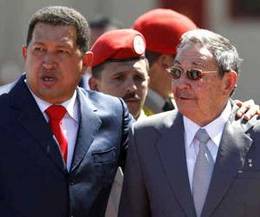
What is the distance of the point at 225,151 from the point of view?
14.7 ft


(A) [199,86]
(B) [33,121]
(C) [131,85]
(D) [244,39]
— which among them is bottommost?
(D) [244,39]

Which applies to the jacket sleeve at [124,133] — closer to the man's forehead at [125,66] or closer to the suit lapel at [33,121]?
the suit lapel at [33,121]

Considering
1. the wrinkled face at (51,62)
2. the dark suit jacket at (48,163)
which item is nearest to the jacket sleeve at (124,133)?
the dark suit jacket at (48,163)

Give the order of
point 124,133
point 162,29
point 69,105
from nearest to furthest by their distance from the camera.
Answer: point 69,105 < point 124,133 < point 162,29

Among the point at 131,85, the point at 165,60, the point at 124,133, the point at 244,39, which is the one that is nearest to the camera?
the point at 124,133

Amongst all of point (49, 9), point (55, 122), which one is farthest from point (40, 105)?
point (49, 9)

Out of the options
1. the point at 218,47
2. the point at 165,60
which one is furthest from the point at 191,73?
the point at 165,60

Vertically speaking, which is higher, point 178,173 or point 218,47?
point 218,47

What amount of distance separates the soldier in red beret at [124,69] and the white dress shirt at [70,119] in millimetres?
761

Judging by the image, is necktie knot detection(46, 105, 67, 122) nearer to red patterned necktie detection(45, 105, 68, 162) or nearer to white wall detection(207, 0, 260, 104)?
red patterned necktie detection(45, 105, 68, 162)

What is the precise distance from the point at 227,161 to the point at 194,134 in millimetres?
193

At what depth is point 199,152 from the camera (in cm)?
447

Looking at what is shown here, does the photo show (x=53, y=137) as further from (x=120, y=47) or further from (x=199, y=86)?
(x=120, y=47)

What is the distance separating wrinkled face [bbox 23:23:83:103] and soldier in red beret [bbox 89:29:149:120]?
896mm
